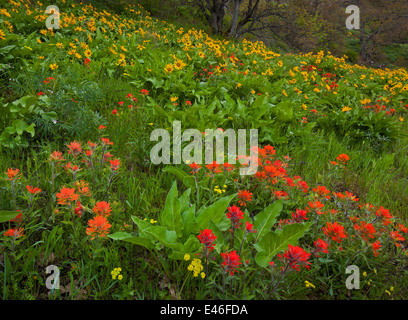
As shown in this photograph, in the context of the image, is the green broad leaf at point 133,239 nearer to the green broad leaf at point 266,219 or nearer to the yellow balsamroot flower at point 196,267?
the yellow balsamroot flower at point 196,267

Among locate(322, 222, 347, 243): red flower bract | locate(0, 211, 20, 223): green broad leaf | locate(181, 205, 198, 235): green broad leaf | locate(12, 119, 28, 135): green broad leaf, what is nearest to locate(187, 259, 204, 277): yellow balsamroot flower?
locate(181, 205, 198, 235): green broad leaf

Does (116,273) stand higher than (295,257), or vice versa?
(295,257)

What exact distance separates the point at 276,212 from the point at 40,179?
159 centimetres

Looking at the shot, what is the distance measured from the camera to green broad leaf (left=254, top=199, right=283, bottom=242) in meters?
1.58

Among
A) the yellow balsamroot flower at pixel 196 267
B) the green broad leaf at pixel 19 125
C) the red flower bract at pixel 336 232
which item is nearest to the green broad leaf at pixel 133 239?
the yellow balsamroot flower at pixel 196 267

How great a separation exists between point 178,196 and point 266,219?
68 cm

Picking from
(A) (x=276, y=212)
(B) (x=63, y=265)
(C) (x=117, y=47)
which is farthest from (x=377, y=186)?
(C) (x=117, y=47)

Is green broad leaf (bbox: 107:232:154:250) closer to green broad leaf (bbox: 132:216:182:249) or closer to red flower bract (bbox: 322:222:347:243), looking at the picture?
green broad leaf (bbox: 132:216:182:249)

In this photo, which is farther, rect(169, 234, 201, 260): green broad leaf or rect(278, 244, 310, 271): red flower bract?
rect(169, 234, 201, 260): green broad leaf

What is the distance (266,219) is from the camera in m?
1.61

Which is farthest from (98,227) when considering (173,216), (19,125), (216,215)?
(19,125)

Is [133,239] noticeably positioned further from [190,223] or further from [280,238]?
[280,238]
